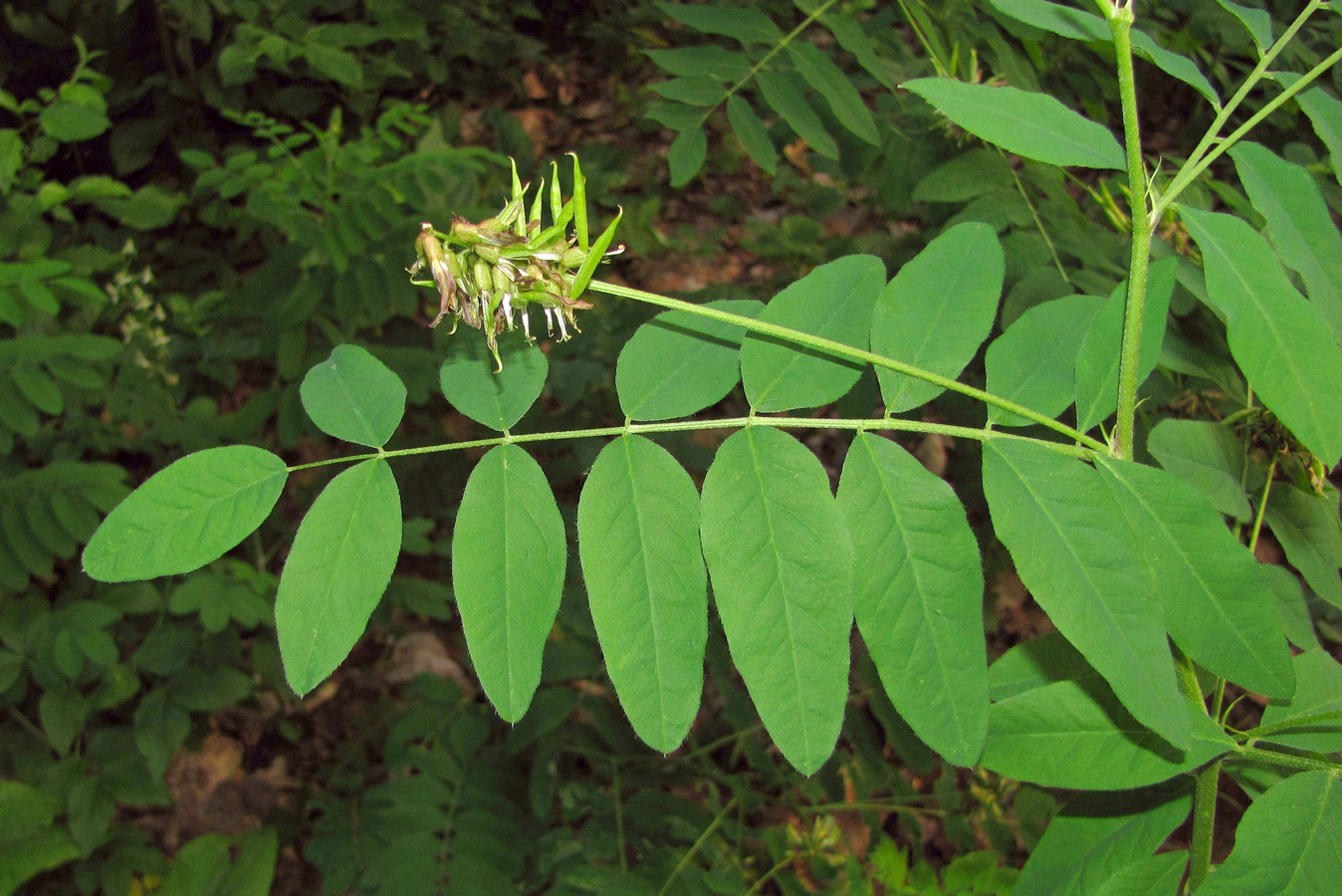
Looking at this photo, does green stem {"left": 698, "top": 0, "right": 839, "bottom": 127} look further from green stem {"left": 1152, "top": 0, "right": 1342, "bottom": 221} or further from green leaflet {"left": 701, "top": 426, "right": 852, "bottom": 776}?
green leaflet {"left": 701, "top": 426, "right": 852, "bottom": 776}

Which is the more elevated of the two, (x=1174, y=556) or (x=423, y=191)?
(x=1174, y=556)

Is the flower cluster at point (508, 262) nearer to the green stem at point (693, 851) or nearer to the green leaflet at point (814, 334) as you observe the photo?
the green leaflet at point (814, 334)

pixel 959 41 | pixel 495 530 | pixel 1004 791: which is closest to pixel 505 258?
pixel 495 530

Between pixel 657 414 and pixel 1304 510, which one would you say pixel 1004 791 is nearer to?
pixel 1304 510

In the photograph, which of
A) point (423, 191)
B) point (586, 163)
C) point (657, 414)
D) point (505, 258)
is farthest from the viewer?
point (586, 163)

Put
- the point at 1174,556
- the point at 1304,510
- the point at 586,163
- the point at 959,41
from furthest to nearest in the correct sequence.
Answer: the point at 586,163 < the point at 959,41 < the point at 1304,510 < the point at 1174,556

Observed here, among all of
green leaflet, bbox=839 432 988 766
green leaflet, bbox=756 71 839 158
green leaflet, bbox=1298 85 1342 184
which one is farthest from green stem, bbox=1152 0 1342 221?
green leaflet, bbox=756 71 839 158
